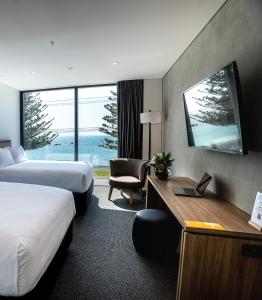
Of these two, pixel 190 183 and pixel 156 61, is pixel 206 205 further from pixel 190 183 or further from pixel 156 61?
pixel 156 61

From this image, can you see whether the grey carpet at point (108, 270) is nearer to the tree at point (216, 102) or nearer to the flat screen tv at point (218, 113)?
the flat screen tv at point (218, 113)

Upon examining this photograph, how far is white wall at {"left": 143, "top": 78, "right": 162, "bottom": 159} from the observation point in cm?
414

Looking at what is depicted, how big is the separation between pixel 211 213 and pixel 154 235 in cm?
73

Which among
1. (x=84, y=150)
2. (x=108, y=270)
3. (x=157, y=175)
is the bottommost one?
(x=108, y=270)

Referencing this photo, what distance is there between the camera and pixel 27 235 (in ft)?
3.55

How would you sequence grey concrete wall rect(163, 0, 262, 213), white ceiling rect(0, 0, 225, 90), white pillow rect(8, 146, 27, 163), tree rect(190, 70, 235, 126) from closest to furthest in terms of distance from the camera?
grey concrete wall rect(163, 0, 262, 213) < tree rect(190, 70, 235, 126) < white ceiling rect(0, 0, 225, 90) < white pillow rect(8, 146, 27, 163)

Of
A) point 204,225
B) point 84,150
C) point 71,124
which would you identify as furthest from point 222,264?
point 71,124

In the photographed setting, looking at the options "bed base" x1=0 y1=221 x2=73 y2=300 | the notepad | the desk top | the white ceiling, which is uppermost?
the white ceiling

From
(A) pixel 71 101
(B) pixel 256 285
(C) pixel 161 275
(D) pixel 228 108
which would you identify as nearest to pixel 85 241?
(C) pixel 161 275

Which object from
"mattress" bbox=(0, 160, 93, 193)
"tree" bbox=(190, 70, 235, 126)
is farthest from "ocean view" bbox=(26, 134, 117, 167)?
"tree" bbox=(190, 70, 235, 126)

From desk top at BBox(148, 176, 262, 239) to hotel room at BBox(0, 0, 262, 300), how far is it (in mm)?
11

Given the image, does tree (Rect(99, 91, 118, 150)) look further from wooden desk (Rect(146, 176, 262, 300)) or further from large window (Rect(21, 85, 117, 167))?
wooden desk (Rect(146, 176, 262, 300))

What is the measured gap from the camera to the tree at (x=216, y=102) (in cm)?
139

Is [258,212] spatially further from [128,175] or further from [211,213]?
[128,175]
